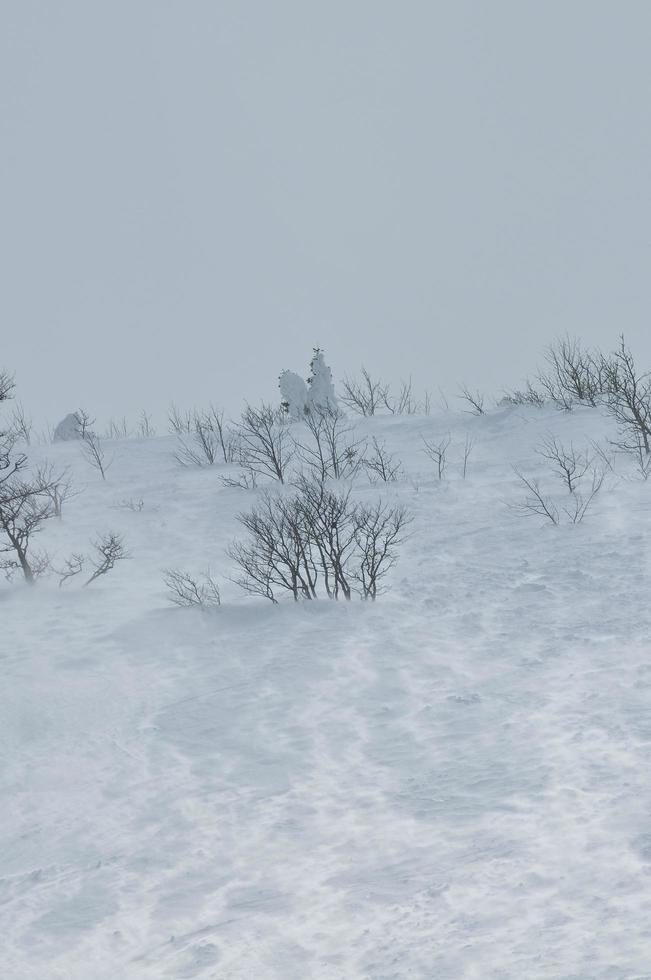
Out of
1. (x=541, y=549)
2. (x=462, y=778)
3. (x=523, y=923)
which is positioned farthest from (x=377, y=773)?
(x=541, y=549)

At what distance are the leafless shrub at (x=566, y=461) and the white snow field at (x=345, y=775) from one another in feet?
11.3

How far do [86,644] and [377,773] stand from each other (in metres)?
6.38

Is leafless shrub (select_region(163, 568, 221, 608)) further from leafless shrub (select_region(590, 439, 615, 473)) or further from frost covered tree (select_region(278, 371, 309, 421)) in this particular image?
frost covered tree (select_region(278, 371, 309, 421))

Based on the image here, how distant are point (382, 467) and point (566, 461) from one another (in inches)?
221

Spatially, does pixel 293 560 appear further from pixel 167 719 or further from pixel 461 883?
pixel 461 883

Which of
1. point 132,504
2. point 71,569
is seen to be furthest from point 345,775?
point 132,504

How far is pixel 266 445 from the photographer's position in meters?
Answer: 26.2

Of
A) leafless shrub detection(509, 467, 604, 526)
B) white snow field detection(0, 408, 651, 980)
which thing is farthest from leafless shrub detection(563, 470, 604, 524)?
white snow field detection(0, 408, 651, 980)

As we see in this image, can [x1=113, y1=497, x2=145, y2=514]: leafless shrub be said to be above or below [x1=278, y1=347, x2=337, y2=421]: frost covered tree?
below

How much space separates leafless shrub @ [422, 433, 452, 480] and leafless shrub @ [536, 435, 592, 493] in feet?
9.52

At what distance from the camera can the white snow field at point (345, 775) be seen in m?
5.61

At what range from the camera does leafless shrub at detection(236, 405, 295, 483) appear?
85.3ft

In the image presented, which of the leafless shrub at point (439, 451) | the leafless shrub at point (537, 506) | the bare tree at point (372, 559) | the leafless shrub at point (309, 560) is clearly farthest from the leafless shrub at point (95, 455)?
the leafless shrub at point (537, 506)

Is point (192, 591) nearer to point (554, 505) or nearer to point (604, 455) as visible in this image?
point (554, 505)
